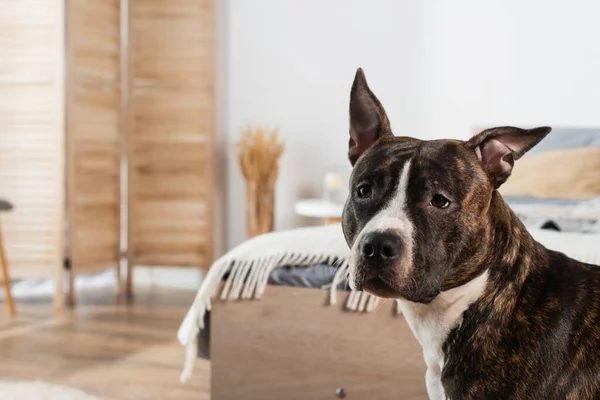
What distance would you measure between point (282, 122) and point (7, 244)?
1981 millimetres

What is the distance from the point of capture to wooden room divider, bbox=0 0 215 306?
14.8 feet

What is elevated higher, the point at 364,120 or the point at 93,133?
the point at 364,120

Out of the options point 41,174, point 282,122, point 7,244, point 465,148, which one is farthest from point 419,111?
point 465,148

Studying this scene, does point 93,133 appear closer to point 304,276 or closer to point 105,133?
point 105,133

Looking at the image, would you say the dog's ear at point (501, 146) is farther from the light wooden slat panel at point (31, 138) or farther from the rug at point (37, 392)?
the light wooden slat panel at point (31, 138)

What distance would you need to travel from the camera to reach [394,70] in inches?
199

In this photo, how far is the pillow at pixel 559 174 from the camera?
139 inches

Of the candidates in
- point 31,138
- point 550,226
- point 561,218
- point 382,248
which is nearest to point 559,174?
point 561,218

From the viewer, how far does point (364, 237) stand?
1194mm

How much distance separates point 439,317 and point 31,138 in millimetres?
3782

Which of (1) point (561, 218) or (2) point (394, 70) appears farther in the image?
(2) point (394, 70)

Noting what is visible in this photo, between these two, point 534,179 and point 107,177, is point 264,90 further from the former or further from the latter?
point 534,179

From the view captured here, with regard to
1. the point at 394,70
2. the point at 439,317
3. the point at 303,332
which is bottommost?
the point at 303,332

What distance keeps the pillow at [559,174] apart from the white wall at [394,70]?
918mm
